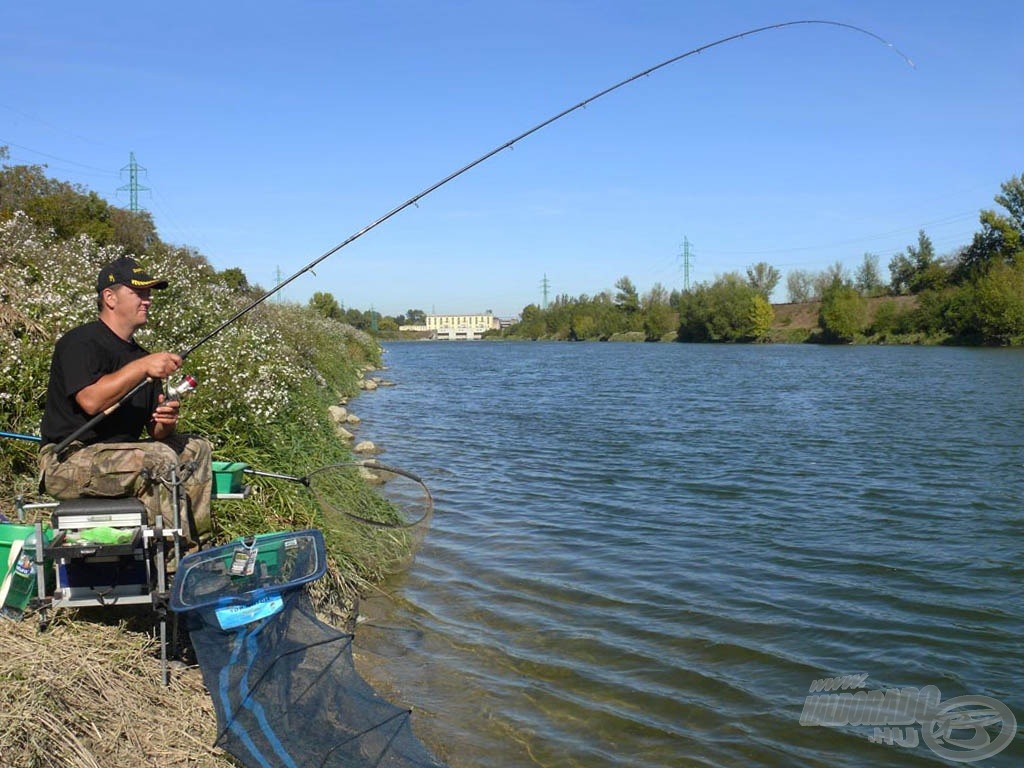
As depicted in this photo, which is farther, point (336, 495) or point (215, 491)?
point (336, 495)

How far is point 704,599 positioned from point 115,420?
535cm

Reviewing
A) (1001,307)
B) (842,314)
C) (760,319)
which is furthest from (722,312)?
(1001,307)

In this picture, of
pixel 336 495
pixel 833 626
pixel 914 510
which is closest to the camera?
pixel 833 626

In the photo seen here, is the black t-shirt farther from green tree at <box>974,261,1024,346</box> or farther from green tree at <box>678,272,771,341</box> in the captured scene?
green tree at <box>678,272,771,341</box>

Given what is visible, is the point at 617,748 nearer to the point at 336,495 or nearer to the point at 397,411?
the point at 336,495

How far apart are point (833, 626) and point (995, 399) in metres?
20.3

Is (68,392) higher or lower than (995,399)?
higher

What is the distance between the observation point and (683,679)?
20.6 ft

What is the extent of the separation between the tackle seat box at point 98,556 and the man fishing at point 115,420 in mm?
143

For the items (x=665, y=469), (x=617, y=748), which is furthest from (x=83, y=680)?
(x=665, y=469)

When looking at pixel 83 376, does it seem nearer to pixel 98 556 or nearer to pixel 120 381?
pixel 120 381

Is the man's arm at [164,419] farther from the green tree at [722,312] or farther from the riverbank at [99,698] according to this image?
the green tree at [722,312]

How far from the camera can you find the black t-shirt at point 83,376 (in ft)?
14.0

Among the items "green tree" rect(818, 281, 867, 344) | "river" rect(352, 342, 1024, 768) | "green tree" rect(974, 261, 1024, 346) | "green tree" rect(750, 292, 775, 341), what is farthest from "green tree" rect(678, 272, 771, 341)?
"river" rect(352, 342, 1024, 768)
